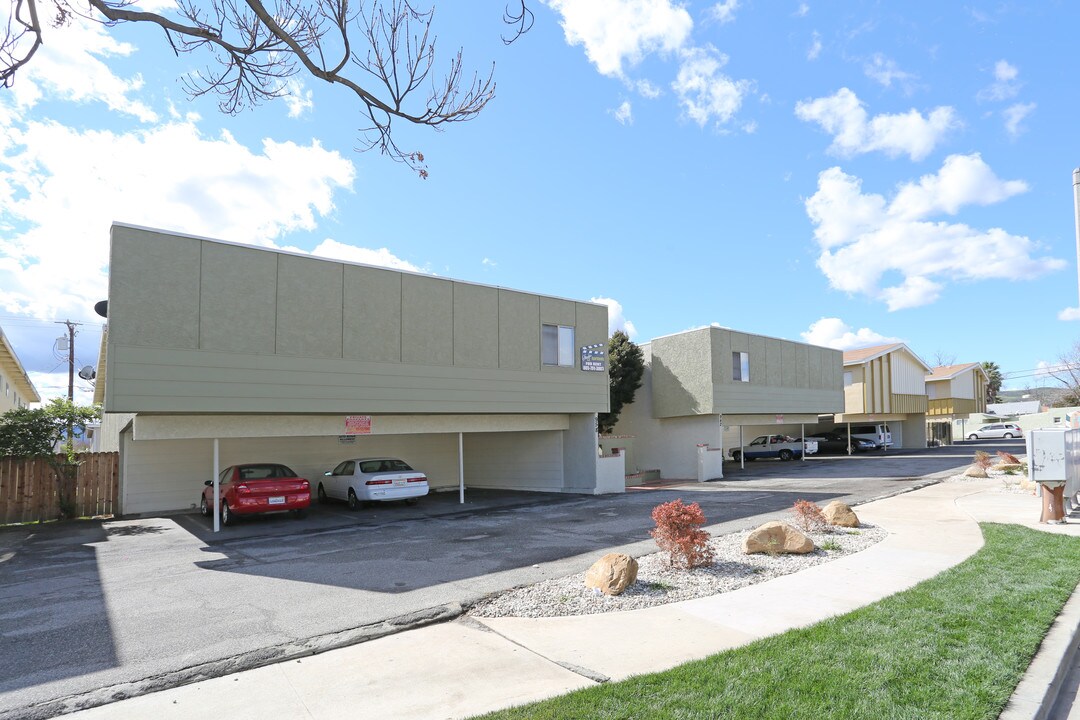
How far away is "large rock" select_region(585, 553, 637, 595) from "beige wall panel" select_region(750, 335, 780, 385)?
70.0 feet

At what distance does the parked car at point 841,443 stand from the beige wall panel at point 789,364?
10.6 meters

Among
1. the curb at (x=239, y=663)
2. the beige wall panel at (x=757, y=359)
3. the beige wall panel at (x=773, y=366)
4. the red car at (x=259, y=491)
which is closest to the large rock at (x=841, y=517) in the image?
the curb at (x=239, y=663)

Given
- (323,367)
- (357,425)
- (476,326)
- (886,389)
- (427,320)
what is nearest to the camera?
(323,367)

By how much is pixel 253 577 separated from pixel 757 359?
23.5 metres

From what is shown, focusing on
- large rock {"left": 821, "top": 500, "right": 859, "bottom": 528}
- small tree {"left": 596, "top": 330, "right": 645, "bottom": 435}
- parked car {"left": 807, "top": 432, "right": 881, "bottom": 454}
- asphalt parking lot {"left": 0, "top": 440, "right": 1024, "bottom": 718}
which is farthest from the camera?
parked car {"left": 807, "top": 432, "right": 881, "bottom": 454}

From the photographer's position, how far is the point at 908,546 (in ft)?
31.3

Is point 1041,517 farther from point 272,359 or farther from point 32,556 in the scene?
point 32,556

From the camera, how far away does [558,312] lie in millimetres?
19156

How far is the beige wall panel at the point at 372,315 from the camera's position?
47.9 ft

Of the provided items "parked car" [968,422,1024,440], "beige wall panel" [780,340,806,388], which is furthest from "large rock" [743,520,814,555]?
"parked car" [968,422,1024,440]

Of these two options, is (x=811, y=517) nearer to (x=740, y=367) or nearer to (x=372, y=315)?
(x=372, y=315)

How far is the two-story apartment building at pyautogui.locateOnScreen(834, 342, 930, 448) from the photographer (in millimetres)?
36344

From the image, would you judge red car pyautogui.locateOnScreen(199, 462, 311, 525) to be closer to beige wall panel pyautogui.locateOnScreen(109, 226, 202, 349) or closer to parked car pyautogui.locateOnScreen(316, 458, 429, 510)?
parked car pyautogui.locateOnScreen(316, 458, 429, 510)

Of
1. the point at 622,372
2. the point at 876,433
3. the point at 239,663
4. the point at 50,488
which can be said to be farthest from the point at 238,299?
the point at 876,433
